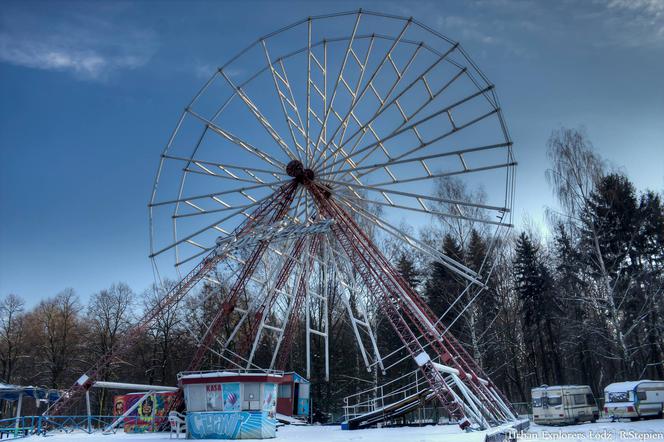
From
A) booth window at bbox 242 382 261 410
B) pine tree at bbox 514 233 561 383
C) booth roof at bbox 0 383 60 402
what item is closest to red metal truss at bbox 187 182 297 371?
booth window at bbox 242 382 261 410

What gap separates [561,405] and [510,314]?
20323 millimetres

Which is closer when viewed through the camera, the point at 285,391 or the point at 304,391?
the point at 285,391

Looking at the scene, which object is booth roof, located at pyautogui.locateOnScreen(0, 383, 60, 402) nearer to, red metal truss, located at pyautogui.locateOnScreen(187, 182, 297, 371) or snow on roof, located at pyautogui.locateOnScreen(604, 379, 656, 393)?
red metal truss, located at pyautogui.locateOnScreen(187, 182, 297, 371)

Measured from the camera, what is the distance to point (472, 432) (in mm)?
17734

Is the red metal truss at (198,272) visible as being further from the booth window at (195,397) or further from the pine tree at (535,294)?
the pine tree at (535,294)

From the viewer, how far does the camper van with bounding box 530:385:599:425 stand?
2753cm

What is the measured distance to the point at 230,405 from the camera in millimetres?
21578

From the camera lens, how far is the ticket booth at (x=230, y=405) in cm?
2117

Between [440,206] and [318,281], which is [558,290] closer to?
[440,206]

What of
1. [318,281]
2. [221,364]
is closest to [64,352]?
[221,364]

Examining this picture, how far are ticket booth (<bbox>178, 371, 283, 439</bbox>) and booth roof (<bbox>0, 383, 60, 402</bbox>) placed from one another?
1045cm

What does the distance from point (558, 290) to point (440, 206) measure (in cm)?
1304

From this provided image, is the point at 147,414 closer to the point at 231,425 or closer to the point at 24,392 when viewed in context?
the point at 24,392

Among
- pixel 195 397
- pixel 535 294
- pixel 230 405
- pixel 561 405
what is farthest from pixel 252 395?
pixel 535 294
